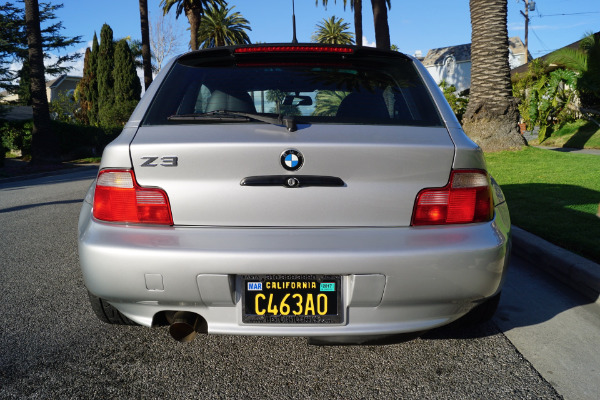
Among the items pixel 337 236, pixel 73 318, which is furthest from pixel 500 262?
pixel 73 318

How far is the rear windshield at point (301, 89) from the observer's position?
274 cm

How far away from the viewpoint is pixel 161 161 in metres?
2.28

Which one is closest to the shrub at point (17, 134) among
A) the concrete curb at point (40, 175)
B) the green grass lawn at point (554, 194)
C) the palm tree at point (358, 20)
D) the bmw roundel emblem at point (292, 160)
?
the concrete curb at point (40, 175)

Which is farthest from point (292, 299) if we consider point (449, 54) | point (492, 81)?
point (449, 54)

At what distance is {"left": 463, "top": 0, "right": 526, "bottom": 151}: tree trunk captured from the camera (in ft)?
36.5

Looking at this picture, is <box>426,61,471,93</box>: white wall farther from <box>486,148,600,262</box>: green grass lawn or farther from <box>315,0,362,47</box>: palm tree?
<box>486,148,600,262</box>: green grass lawn

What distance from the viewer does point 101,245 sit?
2.25m

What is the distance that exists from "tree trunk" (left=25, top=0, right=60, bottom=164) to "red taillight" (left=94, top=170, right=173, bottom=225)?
1828 cm

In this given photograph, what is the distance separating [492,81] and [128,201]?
34.8ft

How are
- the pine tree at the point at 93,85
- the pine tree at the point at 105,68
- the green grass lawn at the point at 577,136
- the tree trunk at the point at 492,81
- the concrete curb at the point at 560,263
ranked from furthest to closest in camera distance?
the pine tree at the point at 93,85 < the pine tree at the point at 105,68 < the green grass lawn at the point at 577,136 < the tree trunk at the point at 492,81 < the concrete curb at the point at 560,263

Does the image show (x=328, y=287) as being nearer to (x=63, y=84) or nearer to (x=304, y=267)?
(x=304, y=267)

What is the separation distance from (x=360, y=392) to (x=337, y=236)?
720mm

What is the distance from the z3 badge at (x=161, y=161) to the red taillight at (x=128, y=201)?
10cm

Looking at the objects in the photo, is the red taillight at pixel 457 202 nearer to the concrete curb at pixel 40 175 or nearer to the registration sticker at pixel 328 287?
the registration sticker at pixel 328 287
